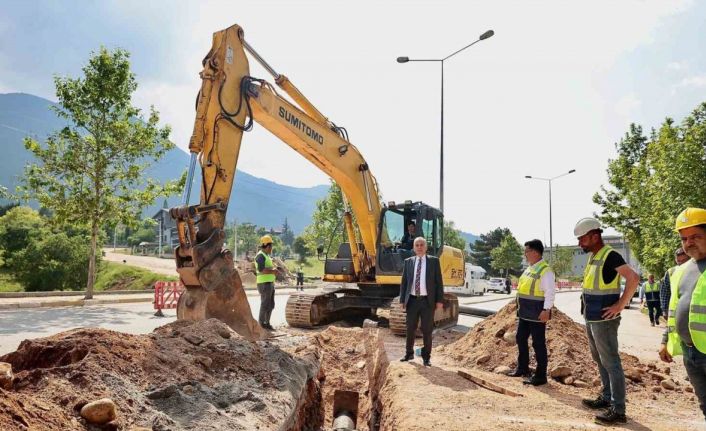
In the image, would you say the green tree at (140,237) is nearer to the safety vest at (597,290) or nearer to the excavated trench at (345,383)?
the excavated trench at (345,383)

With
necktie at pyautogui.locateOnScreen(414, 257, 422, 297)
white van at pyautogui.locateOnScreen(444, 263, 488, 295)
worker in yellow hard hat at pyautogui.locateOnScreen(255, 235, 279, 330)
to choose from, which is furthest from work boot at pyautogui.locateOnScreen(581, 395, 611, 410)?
white van at pyautogui.locateOnScreen(444, 263, 488, 295)

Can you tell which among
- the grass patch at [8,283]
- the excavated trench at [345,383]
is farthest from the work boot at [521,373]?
the grass patch at [8,283]

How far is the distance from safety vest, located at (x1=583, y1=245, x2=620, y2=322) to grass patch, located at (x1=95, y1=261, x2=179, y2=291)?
31.6 meters

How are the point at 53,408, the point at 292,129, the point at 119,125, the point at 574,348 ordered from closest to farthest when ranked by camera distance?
the point at 53,408, the point at 574,348, the point at 292,129, the point at 119,125

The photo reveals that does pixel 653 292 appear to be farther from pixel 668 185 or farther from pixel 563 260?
pixel 563 260

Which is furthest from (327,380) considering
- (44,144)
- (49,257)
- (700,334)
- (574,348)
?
(49,257)

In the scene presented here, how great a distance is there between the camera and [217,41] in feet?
24.0

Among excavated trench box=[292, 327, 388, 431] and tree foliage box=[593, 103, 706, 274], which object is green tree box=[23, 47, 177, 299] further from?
tree foliage box=[593, 103, 706, 274]

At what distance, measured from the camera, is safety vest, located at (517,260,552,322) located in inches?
236

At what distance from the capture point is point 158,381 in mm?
3795

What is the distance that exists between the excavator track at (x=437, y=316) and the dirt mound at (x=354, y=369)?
847mm

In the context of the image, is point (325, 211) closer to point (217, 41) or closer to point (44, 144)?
point (44, 144)

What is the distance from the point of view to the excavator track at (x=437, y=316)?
10.0m

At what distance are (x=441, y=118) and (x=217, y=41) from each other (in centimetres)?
A: 1293
